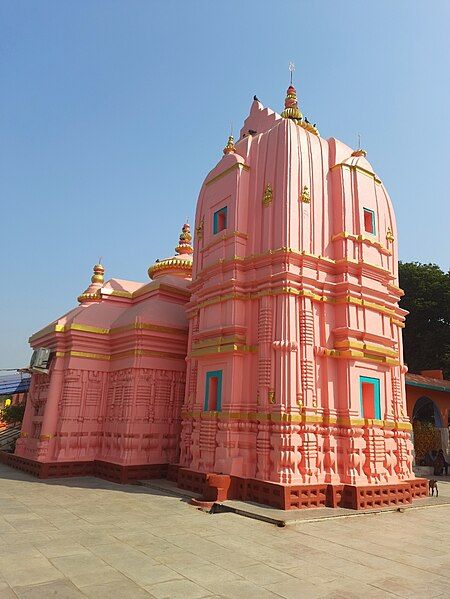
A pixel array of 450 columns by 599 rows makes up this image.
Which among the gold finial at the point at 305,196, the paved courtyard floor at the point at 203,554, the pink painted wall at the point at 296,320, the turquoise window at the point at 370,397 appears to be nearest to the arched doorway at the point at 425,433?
the pink painted wall at the point at 296,320

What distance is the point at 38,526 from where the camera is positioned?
852 cm

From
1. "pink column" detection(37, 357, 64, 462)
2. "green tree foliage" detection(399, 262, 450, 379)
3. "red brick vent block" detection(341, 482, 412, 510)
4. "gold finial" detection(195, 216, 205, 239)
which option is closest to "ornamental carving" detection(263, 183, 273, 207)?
"gold finial" detection(195, 216, 205, 239)

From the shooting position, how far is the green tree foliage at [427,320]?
33.2 metres

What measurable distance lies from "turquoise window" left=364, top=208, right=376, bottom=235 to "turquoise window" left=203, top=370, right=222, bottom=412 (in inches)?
262

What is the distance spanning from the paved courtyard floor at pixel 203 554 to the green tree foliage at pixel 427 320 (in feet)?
79.4

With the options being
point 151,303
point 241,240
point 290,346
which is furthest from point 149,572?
point 151,303

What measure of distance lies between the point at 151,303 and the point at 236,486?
8.07 m

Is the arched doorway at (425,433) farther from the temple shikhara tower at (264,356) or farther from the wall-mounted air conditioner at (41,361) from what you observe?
the wall-mounted air conditioner at (41,361)

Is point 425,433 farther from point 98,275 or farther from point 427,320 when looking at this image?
point 98,275

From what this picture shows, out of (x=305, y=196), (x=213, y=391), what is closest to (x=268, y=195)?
(x=305, y=196)

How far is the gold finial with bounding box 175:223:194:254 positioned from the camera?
22.6 m

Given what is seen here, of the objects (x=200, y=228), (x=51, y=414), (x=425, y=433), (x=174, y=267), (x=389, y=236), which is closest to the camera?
(x=389, y=236)

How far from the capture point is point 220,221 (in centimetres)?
1552

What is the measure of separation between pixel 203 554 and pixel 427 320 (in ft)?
A: 103
